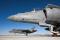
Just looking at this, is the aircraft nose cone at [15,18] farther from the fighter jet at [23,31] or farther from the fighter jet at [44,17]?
the fighter jet at [23,31]

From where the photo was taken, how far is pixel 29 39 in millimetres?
2770

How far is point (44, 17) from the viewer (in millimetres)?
2758

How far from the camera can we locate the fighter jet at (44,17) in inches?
108

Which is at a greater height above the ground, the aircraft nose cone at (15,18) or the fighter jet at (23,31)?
the aircraft nose cone at (15,18)

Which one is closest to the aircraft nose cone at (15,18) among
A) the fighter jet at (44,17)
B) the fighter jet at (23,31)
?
the fighter jet at (44,17)

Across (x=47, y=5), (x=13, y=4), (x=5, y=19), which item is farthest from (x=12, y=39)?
(x=47, y=5)

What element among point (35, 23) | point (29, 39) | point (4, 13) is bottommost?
point (29, 39)

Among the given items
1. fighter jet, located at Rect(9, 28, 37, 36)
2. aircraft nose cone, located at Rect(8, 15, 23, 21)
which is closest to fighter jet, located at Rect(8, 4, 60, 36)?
aircraft nose cone, located at Rect(8, 15, 23, 21)

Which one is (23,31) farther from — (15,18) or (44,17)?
(44,17)

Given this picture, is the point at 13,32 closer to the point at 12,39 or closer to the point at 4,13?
the point at 12,39

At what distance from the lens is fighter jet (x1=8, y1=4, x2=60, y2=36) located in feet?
8.99

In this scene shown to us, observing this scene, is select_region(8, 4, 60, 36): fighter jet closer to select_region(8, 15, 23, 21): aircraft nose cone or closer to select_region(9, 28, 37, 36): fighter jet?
select_region(8, 15, 23, 21): aircraft nose cone

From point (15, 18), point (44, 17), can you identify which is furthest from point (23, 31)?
point (44, 17)

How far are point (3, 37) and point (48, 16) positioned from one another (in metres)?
0.70
